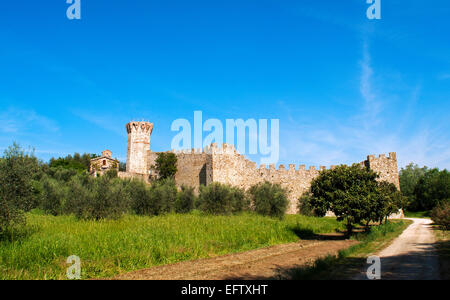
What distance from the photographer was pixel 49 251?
932cm

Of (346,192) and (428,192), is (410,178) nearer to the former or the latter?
(428,192)

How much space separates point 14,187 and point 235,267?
868 cm

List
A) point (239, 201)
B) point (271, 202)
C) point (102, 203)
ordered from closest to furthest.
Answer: point (102, 203)
point (271, 202)
point (239, 201)

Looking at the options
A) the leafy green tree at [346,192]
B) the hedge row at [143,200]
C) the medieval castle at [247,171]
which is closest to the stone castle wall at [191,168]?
the medieval castle at [247,171]

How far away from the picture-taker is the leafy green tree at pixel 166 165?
4028cm

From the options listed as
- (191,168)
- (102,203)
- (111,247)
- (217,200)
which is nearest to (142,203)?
(102,203)

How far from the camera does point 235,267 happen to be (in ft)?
31.2

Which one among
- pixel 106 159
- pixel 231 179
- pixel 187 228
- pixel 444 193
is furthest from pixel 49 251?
pixel 444 193

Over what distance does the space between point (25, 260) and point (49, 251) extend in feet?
2.48

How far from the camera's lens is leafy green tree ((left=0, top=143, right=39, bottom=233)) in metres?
11.1

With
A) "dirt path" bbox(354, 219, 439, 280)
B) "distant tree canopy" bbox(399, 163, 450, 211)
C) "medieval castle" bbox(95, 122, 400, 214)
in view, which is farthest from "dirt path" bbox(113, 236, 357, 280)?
"distant tree canopy" bbox(399, 163, 450, 211)

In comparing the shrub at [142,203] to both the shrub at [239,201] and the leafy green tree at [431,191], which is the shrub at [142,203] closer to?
the shrub at [239,201]
